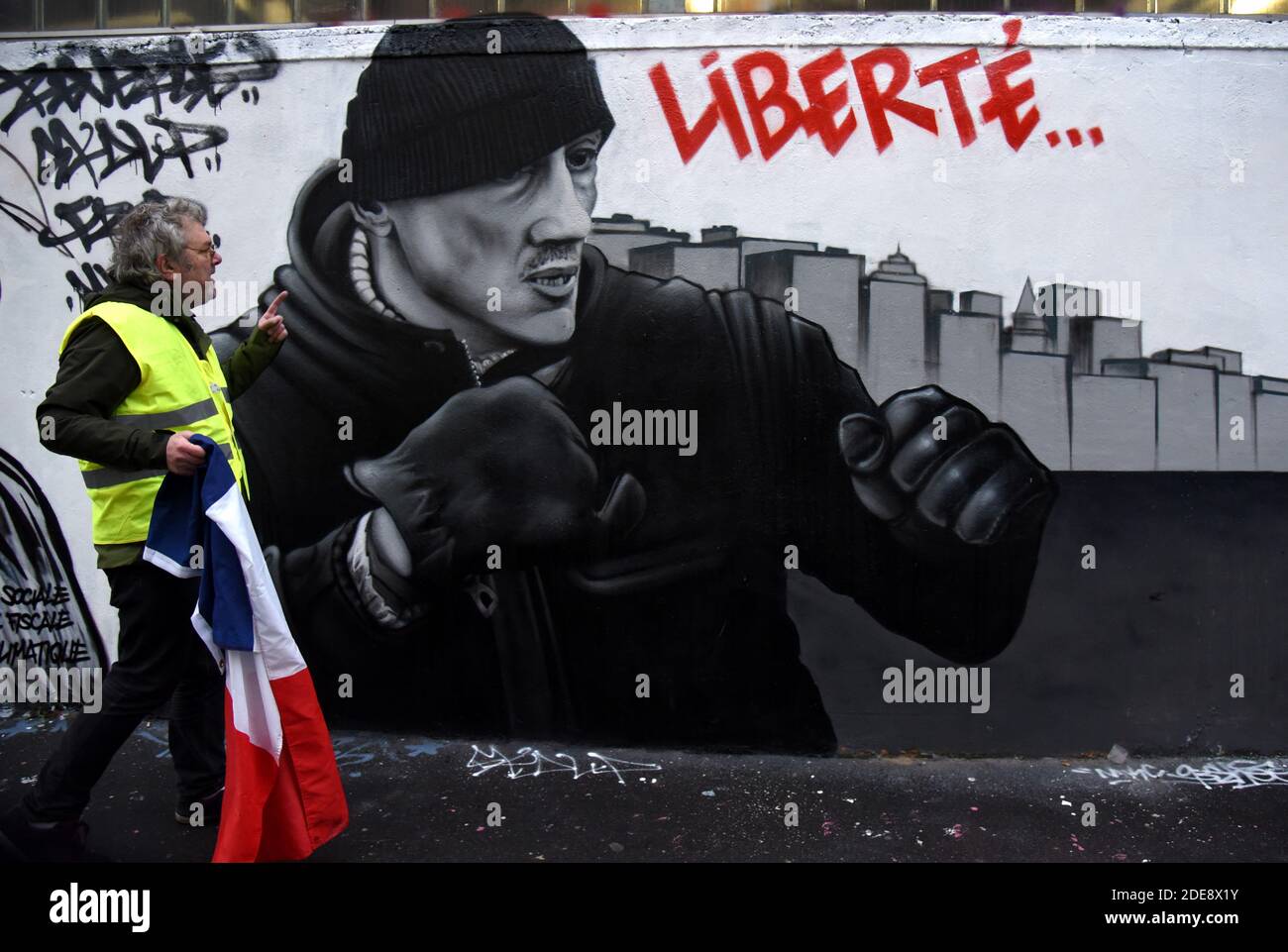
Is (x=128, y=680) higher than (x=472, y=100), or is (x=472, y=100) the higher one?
(x=472, y=100)

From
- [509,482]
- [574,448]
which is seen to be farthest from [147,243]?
[574,448]

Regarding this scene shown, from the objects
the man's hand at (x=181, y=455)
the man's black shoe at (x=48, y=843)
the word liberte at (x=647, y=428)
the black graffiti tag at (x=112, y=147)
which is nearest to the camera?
the man's hand at (x=181, y=455)

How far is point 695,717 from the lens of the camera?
409 cm

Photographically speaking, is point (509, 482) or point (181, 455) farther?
point (509, 482)

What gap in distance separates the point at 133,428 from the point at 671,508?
6.56 ft

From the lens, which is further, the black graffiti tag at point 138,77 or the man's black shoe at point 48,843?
the black graffiti tag at point 138,77

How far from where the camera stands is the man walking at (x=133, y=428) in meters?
3.02

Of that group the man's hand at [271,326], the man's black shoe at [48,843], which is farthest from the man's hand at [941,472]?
the man's black shoe at [48,843]

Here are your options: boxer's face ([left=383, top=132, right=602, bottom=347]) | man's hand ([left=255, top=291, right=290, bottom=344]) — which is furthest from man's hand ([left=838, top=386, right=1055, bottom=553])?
man's hand ([left=255, top=291, right=290, bottom=344])

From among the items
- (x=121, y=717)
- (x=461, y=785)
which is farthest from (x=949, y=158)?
(x=121, y=717)

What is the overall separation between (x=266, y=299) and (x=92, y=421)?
1405mm

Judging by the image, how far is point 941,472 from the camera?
4.02 metres

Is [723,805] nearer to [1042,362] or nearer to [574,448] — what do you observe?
[574,448]

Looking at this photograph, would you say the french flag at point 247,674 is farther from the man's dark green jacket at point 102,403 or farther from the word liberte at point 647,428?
the word liberte at point 647,428
